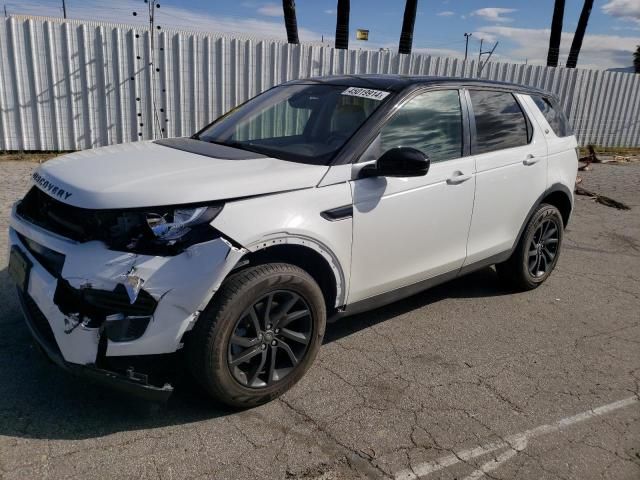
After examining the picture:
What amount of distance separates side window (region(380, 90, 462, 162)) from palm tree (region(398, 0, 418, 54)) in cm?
1323

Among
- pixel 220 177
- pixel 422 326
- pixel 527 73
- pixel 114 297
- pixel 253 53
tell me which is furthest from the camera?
pixel 527 73

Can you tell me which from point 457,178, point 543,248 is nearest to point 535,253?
point 543,248

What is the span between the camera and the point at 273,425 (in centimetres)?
293

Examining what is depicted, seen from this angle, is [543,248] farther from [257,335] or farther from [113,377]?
[113,377]

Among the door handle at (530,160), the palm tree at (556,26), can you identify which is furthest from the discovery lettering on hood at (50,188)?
the palm tree at (556,26)

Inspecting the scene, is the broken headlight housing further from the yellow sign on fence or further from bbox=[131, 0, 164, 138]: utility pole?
the yellow sign on fence

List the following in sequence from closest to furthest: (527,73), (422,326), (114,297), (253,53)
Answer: (114,297), (422,326), (253,53), (527,73)

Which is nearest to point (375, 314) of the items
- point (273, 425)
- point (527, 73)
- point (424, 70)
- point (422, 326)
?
point (422, 326)

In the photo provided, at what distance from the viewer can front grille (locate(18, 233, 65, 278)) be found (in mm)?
2672

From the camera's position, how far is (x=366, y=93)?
373cm

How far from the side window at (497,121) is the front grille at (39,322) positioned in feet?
10.1

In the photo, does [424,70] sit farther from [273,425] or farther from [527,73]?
[273,425]

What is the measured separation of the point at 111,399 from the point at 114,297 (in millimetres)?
860

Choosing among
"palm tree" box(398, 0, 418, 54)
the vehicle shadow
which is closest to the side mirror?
the vehicle shadow
